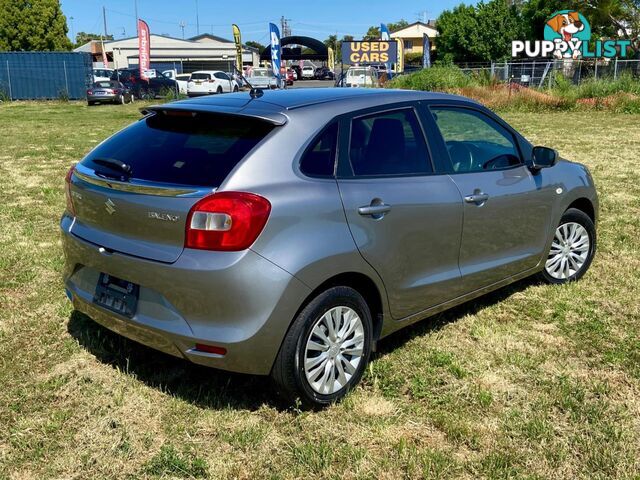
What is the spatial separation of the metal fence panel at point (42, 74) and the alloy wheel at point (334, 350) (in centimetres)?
3127

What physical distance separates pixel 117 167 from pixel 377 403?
72.2 inches

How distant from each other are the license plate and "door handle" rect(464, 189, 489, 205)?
202cm

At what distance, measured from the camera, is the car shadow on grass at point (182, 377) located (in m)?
3.42

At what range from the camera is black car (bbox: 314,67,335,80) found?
67.3m

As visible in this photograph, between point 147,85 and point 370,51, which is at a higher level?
point 370,51

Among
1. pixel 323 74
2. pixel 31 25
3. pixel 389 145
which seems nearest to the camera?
pixel 389 145

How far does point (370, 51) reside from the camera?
48062mm

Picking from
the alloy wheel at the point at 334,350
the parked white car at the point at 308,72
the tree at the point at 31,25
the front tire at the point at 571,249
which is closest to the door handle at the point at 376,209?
the alloy wheel at the point at 334,350

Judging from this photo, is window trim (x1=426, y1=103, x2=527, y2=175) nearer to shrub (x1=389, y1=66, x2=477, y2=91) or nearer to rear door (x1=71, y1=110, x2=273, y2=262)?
rear door (x1=71, y1=110, x2=273, y2=262)

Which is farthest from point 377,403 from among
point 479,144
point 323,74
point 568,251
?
point 323,74

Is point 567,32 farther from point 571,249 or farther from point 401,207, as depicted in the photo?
point 401,207

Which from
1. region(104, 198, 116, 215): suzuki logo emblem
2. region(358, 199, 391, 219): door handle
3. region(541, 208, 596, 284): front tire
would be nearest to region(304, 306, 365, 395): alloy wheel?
region(358, 199, 391, 219): door handle

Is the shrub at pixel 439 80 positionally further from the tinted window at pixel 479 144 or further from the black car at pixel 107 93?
the tinted window at pixel 479 144

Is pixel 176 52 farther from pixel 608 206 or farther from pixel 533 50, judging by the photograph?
pixel 608 206
